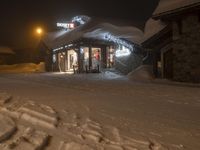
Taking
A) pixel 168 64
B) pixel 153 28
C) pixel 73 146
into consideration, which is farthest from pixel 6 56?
pixel 73 146

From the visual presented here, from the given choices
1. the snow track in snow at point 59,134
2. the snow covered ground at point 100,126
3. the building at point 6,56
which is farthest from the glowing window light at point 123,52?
the building at point 6,56

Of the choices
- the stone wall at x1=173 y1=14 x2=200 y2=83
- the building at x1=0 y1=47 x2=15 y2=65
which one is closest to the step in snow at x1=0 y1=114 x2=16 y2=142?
the stone wall at x1=173 y1=14 x2=200 y2=83

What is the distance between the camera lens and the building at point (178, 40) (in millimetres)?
17656

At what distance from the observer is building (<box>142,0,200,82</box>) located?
57.9 ft

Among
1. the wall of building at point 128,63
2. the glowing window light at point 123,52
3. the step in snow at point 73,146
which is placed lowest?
the step in snow at point 73,146

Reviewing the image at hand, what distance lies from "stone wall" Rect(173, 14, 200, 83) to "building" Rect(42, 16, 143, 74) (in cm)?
697

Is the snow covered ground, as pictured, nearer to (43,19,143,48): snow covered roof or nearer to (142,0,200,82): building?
(142,0,200,82): building

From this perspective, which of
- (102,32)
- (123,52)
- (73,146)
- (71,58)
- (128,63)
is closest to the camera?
(73,146)

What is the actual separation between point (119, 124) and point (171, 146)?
5.57ft

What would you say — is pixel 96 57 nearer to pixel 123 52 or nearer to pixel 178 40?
pixel 123 52

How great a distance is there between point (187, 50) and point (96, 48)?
55.5ft

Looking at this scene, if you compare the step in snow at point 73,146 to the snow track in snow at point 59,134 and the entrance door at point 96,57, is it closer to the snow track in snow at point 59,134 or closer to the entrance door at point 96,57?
the snow track in snow at point 59,134

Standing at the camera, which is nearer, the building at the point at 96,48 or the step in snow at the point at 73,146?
the step in snow at the point at 73,146

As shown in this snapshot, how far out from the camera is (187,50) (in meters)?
18.3
